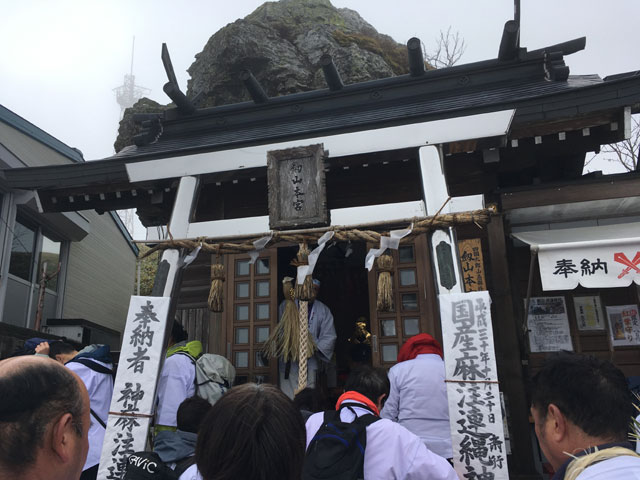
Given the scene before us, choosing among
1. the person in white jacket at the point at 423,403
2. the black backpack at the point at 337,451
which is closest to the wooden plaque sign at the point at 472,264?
the person in white jacket at the point at 423,403

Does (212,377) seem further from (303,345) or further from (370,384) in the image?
(370,384)

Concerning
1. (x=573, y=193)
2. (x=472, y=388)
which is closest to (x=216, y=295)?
(x=472, y=388)

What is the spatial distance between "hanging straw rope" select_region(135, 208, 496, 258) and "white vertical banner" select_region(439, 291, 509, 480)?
748mm

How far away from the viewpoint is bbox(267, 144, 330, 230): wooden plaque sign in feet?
17.7

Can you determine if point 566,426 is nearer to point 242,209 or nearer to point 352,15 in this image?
point 242,209

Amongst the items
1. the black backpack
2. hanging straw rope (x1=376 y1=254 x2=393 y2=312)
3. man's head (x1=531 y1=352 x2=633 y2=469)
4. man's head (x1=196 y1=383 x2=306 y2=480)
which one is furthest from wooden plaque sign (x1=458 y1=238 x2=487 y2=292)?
man's head (x1=196 y1=383 x2=306 y2=480)

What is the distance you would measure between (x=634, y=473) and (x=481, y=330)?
114 inches

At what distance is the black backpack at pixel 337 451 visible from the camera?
249 cm

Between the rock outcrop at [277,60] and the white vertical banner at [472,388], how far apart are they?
12.8 metres

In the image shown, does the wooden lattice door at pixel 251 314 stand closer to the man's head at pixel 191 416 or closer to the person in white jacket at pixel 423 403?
the person in white jacket at pixel 423 403

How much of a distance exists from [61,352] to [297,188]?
10.1 feet

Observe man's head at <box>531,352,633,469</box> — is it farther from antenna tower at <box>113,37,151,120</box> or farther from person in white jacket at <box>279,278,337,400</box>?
antenna tower at <box>113,37,151,120</box>

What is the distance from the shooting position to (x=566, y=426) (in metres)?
1.90

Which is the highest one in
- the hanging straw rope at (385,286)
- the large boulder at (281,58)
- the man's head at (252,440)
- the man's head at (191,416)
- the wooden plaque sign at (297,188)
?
the large boulder at (281,58)
